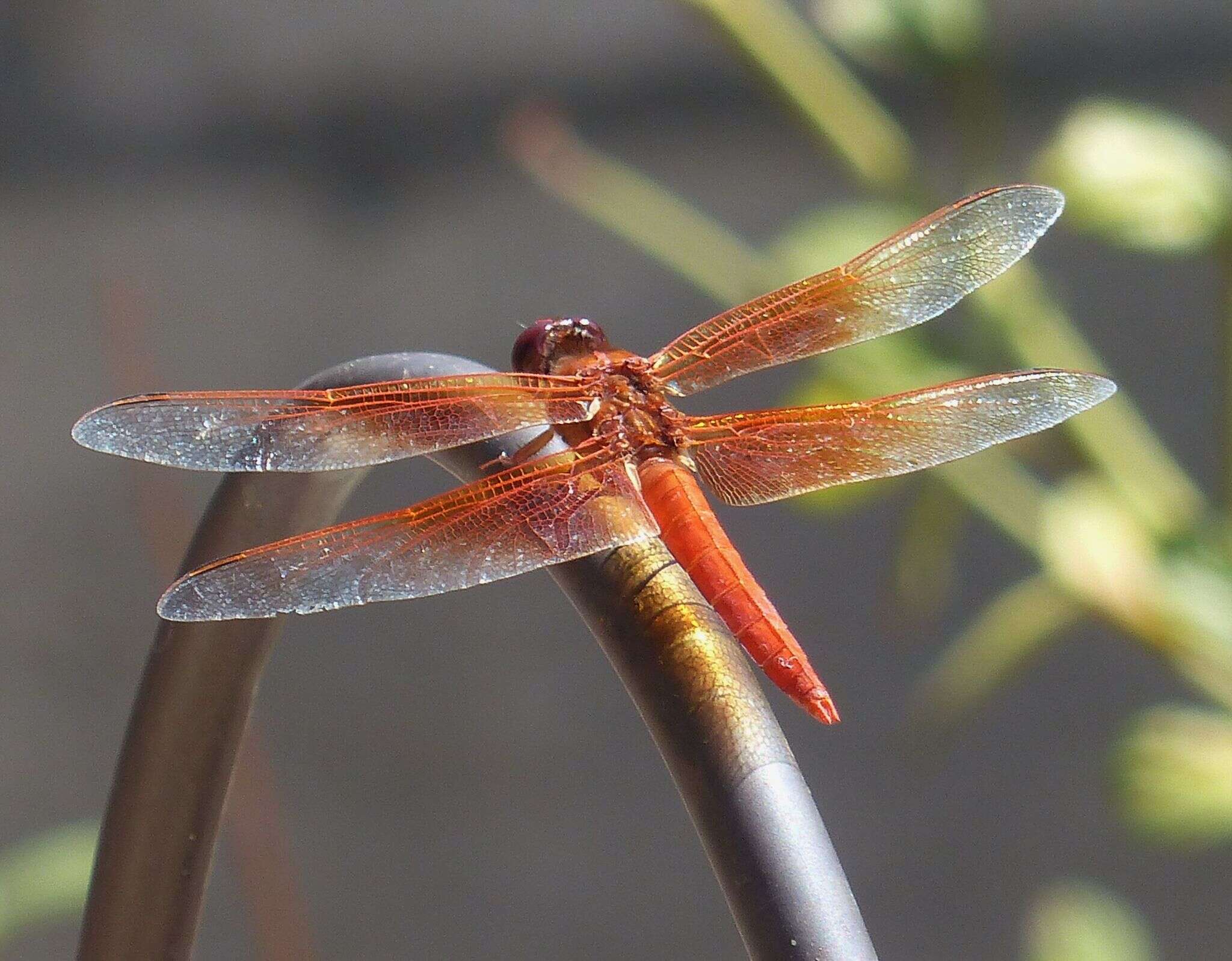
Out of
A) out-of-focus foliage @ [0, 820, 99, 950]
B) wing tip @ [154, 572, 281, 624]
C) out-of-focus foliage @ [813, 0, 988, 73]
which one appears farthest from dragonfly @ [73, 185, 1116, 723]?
out-of-focus foliage @ [0, 820, 99, 950]

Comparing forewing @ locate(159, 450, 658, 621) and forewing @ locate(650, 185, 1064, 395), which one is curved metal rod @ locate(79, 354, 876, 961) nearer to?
forewing @ locate(159, 450, 658, 621)

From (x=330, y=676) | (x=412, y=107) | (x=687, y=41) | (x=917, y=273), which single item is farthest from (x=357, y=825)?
(x=917, y=273)

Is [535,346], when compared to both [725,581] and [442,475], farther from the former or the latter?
[442,475]

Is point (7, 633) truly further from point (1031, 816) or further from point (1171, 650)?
point (1171, 650)

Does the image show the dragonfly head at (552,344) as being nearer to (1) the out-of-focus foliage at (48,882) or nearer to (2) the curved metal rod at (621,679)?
(2) the curved metal rod at (621,679)

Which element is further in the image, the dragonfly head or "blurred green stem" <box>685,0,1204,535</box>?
"blurred green stem" <box>685,0,1204,535</box>
